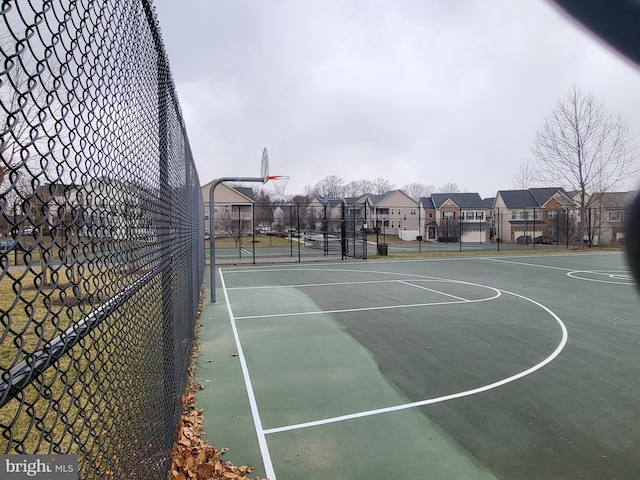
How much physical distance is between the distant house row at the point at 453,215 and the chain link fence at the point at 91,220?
2558 cm

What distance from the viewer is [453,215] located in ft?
189

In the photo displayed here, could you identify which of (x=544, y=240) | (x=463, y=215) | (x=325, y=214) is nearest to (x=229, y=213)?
(x=325, y=214)

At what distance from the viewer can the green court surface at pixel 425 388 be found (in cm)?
333

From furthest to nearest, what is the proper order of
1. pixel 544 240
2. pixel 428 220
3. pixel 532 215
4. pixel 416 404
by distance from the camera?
pixel 428 220, pixel 532 215, pixel 544 240, pixel 416 404

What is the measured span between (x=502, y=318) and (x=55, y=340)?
8817 millimetres

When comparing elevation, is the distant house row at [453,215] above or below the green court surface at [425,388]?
above

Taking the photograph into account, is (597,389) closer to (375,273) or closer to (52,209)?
(52,209)

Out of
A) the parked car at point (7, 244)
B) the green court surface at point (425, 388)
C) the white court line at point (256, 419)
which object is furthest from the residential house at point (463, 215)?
the parked car at point (7, 244)

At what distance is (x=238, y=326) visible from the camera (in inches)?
313

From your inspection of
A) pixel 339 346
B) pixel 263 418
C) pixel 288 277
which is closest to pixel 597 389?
pixel 339 346

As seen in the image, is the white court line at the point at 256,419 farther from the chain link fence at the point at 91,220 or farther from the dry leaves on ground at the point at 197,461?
the chain link fence at the point at 91,220

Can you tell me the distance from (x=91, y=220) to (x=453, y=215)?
6013 centimetres

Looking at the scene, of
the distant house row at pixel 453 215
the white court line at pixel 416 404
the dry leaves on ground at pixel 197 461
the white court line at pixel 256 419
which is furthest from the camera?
the distant house row at pixel 453 215

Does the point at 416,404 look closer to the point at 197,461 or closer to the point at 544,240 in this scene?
the point at 197,461
